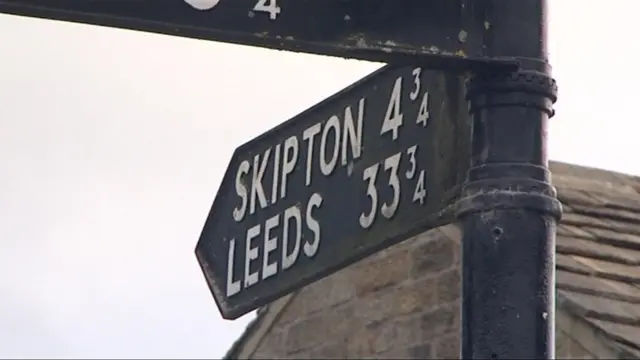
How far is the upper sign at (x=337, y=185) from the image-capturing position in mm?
2029

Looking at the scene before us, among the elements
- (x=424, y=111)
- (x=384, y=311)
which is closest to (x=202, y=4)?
(x=424, y=111)

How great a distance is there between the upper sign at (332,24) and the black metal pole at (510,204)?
5 cm

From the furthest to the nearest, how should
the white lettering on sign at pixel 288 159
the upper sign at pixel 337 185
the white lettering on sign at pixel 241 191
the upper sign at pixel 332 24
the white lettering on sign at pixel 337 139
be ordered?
the white lettering on sign at pixel 241 191 < the white lettering on sign at pixel 288 159 < the white lettering on sign at pixel 337 139 < the upper sign at pixel 337 185 < the upper sign at pixel 332 24

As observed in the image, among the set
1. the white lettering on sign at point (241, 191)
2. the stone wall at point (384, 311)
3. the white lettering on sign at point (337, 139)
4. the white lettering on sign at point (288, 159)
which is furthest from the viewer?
the stone wall at point (384, 311)

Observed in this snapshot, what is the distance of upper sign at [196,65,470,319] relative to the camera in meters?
2.03

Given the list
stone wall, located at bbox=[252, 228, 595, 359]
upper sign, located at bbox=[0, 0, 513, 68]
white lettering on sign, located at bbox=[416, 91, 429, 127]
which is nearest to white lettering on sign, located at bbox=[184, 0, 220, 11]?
upper sign, located at bbox=[0, 0, 513, 68]

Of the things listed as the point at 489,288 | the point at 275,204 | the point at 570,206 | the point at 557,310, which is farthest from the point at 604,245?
the point at 489,288

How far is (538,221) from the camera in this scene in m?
1.91

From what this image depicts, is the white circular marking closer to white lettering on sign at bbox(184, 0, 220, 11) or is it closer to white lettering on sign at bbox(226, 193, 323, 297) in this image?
white lettering on sign at bbox(184, 0, 220, 11)

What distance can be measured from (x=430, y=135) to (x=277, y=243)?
0.39 metres

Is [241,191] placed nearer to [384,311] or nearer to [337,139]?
[337,139]

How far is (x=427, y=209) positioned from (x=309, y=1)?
1.18 feet

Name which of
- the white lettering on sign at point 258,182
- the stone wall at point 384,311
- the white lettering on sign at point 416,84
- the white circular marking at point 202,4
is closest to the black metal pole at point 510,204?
the white lettering on sign at point 416,84

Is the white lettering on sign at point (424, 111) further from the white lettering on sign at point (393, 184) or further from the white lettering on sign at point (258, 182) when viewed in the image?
the white lettering on sign at point (258, 182)
